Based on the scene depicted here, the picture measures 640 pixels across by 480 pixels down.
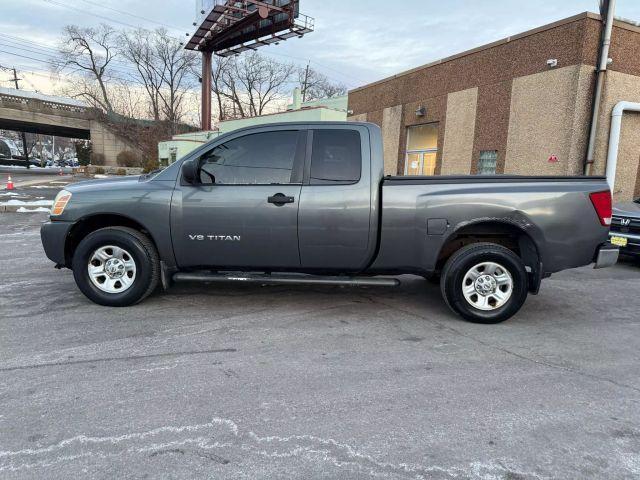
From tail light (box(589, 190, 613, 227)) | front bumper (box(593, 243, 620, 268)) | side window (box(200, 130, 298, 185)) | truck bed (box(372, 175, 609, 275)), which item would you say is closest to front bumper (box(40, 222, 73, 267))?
side window (box(200, 130, 298, 185))

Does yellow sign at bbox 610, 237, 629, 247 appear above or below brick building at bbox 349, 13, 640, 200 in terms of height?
below

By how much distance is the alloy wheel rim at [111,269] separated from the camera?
15.5 ft

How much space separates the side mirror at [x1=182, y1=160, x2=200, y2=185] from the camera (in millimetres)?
4532

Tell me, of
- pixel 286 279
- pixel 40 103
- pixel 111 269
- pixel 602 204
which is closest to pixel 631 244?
pixel 602 204

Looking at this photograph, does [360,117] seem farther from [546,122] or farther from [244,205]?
[244,205]

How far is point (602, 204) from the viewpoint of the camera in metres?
4.48

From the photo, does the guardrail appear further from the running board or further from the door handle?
the door handle

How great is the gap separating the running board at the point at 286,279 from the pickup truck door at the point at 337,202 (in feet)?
0.41

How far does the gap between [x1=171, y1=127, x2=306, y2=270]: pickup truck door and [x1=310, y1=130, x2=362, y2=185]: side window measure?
158 millimetres

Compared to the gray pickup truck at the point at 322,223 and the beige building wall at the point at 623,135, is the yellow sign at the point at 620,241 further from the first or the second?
the beige building wall at the point at 623,135

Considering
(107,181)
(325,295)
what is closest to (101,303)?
(107,181)

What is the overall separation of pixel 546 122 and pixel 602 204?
9.07m

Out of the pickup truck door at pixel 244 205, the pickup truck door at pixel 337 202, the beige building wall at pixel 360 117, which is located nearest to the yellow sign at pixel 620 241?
the pickup truck door at pixel 337 202

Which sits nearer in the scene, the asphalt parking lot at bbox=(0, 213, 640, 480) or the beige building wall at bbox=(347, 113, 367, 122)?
the asphalt parking lot at bbox=(0, 213, 640, 480)
